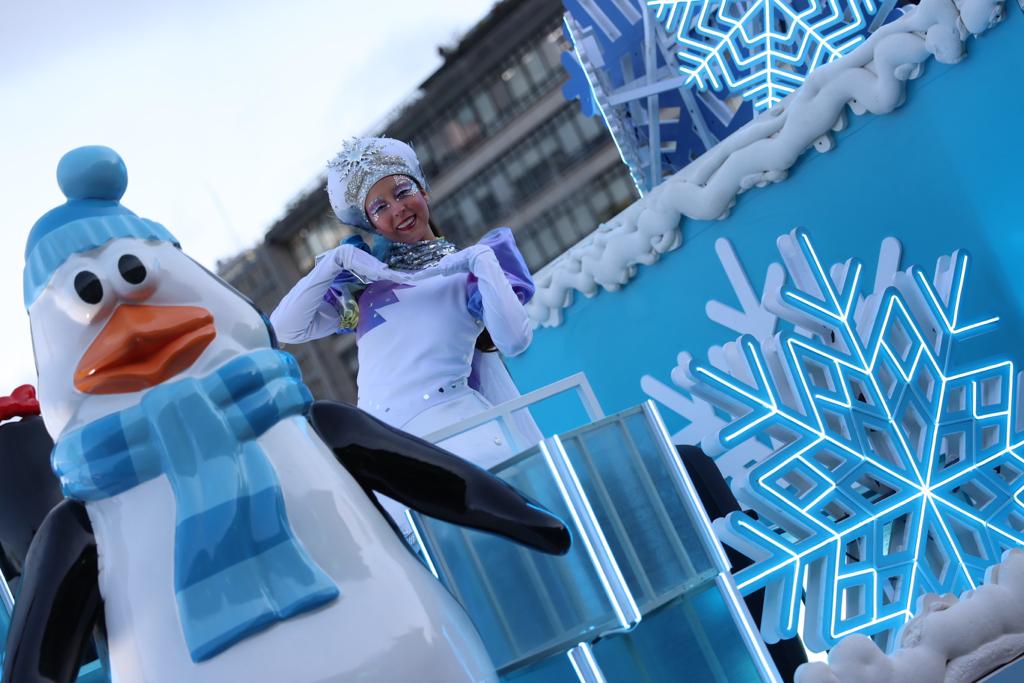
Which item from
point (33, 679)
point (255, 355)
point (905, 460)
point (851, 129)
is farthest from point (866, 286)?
point (33, 679)

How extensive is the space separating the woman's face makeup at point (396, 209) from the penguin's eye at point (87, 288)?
87 centimetres

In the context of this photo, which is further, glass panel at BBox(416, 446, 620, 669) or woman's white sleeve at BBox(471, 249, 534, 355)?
woman's white sleeve at BBox(471, 249, 534, 355)

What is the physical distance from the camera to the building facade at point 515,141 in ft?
68.9

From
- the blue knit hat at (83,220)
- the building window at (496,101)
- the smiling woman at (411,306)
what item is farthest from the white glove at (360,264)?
the building window at (496,101)

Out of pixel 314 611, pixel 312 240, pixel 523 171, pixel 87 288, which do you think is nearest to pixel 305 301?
pixel 87 288

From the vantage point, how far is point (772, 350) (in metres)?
2.28

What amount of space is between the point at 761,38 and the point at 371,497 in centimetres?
255

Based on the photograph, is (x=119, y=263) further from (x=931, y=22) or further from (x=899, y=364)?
(x=931, y=22)

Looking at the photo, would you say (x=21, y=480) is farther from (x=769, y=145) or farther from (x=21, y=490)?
(x=769, y=145)

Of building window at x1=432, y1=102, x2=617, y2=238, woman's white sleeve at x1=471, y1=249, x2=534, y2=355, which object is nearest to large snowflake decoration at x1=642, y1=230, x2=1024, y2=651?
woman's white sleeve at x1=471, y1=249, x2=534, y2=355

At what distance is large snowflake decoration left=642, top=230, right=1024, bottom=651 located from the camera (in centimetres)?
196

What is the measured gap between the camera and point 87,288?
1380 mm

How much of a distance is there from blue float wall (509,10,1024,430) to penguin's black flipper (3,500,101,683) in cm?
215

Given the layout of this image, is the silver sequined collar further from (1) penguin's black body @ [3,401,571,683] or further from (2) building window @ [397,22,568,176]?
(2) building window @ [397,22,568,176]
